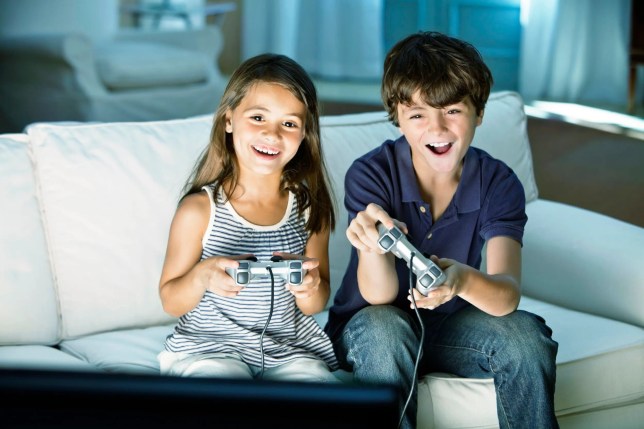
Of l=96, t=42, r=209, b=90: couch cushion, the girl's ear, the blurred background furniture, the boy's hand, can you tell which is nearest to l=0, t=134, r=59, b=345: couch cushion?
the girl's ear

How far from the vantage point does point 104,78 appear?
459 cm

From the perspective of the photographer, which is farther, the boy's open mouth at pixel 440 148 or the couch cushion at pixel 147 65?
the couch cushion at pixel 147 65

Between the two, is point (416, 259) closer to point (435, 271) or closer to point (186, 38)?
point (435, 271)

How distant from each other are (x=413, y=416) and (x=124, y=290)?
64 cm

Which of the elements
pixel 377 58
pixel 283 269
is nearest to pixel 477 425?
pixel 283 269

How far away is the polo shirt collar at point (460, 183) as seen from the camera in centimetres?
165

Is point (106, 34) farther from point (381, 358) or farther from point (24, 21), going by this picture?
point (381, 358)

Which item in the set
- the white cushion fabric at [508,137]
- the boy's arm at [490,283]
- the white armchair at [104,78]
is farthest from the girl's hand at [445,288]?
the white armchair at [104,78]

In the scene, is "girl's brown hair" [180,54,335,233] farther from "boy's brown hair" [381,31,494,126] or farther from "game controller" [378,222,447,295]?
"game controller" [378,222,447,295]

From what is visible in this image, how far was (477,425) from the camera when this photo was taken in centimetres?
161

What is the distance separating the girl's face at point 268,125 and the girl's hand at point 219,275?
0.22 m

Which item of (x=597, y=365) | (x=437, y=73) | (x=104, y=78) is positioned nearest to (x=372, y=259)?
(x=437, y=73)

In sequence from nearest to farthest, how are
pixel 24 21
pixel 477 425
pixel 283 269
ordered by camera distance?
pixel 283 269, pixel 477 425, pixel 24 21

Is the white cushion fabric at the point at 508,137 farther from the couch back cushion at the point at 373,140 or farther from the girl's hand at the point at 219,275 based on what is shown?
the girl's hand at the point at 219,275
